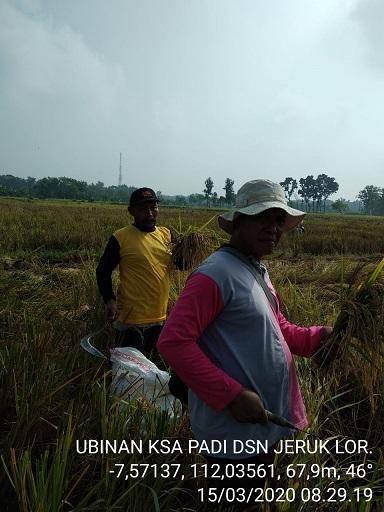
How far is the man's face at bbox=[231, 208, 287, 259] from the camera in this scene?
126cm

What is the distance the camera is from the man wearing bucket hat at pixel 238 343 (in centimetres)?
111

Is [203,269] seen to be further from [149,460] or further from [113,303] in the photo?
[113,303]

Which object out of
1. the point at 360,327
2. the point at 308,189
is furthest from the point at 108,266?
the point at 308,189

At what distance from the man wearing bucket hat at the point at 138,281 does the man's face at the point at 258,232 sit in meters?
1.38

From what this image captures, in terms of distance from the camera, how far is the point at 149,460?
4.58ft

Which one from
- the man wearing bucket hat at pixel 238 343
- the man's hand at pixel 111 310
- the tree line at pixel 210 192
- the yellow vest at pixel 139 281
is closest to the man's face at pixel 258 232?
the man wearing bucket hat at pixel 238 343

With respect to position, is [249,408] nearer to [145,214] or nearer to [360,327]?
[360,327]

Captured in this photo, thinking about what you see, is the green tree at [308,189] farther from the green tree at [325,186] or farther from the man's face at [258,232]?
the man's face at [258,232]

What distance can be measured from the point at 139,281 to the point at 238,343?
148cm

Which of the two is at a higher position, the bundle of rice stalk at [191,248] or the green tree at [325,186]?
the green tree at [325,186]

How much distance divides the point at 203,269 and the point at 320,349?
652 mm

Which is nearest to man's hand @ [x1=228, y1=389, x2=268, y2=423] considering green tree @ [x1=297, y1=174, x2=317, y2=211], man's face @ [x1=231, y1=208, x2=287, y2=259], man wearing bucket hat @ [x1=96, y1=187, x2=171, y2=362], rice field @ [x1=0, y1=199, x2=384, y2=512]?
rice field @ [x1=0, y1=199, x2=384, y2=512]

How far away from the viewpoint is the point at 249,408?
1.09 meters

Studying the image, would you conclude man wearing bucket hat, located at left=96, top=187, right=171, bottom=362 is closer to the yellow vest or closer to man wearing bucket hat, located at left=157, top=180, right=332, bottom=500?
the yellow vest
